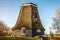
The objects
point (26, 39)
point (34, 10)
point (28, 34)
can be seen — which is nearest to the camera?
point (26, 39)

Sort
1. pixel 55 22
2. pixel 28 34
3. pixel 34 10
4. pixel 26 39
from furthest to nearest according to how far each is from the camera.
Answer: pixel 55 22 < pixel 34 10 < pixel 28 34 < pixel 26 39

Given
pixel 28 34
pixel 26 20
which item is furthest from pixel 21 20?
pixel 28 34

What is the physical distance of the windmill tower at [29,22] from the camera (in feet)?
79.0

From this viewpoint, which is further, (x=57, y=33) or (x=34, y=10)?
(x=57, y=33)

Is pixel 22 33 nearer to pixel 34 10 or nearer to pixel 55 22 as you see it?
pixel 34 10

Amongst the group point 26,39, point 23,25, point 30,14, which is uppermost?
point 30,14

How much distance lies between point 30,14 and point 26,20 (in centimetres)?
105

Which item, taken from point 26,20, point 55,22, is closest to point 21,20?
point 26,20

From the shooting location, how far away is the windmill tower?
79.0 feet

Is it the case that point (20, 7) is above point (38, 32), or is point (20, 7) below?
above

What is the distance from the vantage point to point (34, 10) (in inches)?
1009

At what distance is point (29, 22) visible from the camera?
961 inches

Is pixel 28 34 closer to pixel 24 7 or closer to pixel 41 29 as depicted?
pixel 41 29

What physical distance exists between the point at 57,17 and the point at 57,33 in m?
2.84
